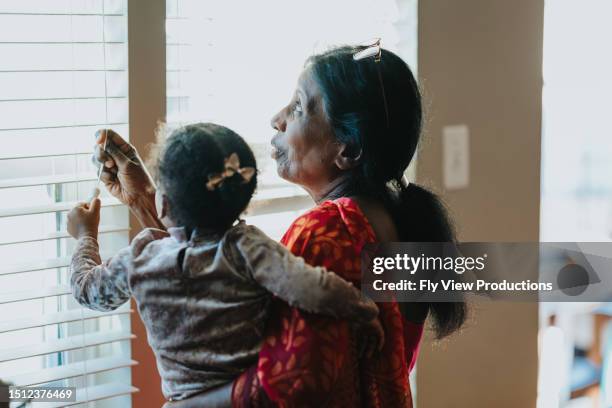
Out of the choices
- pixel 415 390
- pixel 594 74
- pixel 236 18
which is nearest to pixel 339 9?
pixel 236 18

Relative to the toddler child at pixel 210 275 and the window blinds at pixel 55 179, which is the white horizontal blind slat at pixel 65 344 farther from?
the toddler child at pixel 210 275

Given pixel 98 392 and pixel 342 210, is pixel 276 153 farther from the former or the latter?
pixel 98 392

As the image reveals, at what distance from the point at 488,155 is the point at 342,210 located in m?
1.19

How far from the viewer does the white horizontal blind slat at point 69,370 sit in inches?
56.7

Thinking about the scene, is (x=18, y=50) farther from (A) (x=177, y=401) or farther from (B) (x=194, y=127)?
(A) (x=177, y=401)

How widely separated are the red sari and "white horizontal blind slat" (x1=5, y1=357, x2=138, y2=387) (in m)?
0.47

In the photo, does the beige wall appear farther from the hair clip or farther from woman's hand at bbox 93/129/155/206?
woman's hand at bbox 93/129/155/206

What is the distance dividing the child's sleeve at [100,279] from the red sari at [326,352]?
0.20 metres

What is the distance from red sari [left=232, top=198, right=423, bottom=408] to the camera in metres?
1.12

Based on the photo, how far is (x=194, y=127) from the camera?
1097mm

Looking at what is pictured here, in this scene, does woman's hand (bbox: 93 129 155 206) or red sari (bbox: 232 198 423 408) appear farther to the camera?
woman's hand (bbox: 93 129 155 206)

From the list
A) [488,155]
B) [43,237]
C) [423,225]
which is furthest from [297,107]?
[488,155]

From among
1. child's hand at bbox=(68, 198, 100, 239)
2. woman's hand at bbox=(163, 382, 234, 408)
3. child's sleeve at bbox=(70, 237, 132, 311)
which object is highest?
child's hand at bbox=(68, 198, 100, 239)

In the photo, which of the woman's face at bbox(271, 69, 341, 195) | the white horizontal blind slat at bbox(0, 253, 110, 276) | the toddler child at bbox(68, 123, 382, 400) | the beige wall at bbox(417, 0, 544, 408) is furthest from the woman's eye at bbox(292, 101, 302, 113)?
the beige wall at bbox(417, 0, 544, 408)
